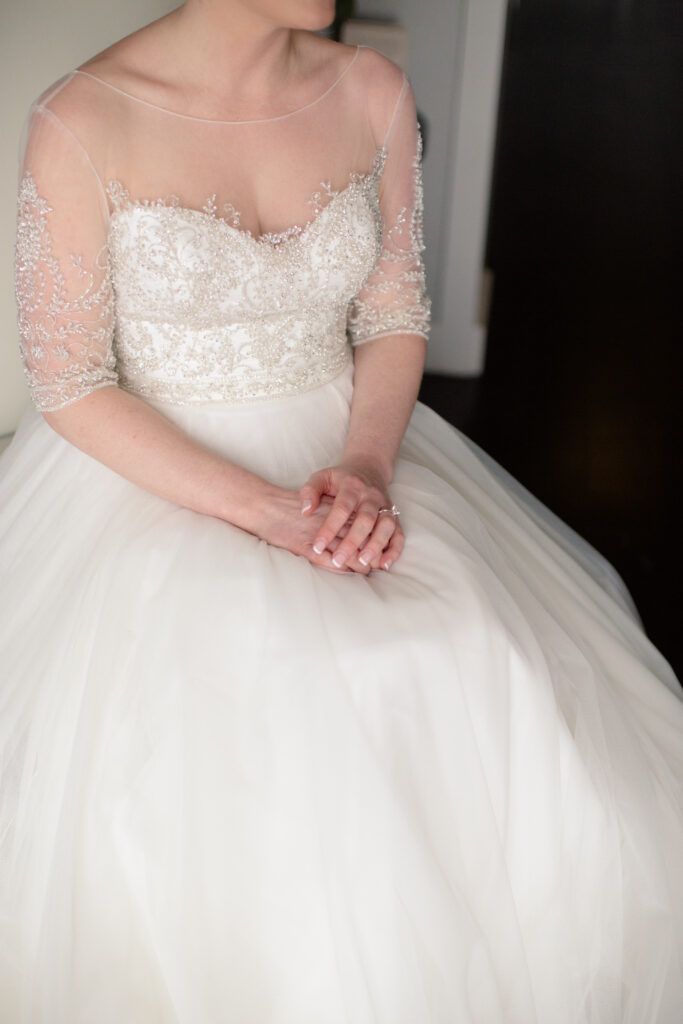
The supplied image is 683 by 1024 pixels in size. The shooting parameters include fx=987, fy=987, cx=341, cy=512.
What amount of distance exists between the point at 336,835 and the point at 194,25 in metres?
1.16

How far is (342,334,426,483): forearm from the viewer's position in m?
1.58

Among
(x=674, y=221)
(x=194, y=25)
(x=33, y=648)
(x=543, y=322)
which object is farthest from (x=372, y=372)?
(x=674, y=221)

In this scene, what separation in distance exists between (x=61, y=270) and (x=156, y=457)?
0.29 metres

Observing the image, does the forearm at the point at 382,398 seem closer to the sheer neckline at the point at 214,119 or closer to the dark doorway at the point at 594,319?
the sheer neckline at the point at 214,119

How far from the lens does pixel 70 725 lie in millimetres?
1254

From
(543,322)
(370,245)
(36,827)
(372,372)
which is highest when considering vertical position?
(370,245)

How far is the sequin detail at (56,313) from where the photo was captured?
4.55ft

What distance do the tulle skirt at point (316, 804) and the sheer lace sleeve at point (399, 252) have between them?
1.81 feet

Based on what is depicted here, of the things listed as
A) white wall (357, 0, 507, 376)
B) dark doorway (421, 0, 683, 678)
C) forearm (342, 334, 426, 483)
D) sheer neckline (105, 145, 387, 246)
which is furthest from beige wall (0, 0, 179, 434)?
white wall (357, 0, 507, 376)

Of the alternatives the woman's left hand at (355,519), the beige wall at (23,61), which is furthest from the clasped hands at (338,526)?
the beige wall at (23,61)

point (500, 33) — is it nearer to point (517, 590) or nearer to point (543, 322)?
point (543, 322)

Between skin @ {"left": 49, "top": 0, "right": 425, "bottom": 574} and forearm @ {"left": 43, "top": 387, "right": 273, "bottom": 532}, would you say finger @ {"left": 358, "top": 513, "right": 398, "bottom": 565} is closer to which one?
skin @ {"left": 49, "top": 0, "right": 425, "bottom": 574}

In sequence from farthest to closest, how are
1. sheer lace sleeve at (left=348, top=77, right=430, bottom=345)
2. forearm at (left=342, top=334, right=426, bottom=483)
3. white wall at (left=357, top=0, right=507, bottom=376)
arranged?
white wall at (left=357, top=0, right=507, bottom=376) < sheer lace sleeve at (left=348, top=77, right=430, bottom=345) < forearm at (left=342, top=334, right=426, bottom=483)

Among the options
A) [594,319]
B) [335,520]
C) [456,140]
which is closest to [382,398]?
[335,520]
